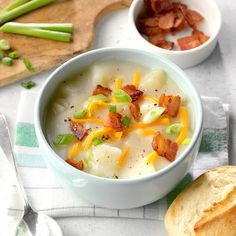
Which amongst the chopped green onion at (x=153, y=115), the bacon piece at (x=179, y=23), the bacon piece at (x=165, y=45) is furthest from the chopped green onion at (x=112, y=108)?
the bacon piece at (x=179, y=23)

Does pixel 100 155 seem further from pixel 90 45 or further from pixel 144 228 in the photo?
pixel 90 45

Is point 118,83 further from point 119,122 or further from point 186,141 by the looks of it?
point 186,141

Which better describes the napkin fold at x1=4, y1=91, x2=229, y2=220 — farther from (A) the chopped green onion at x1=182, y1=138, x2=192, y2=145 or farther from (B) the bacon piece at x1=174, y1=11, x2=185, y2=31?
(B) the bacon piece at x1=174, y1=11, x2=185, y2=31

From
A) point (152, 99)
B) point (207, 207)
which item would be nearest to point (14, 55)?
point (152, 99)

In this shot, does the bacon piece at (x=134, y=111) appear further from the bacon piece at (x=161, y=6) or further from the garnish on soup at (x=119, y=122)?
the bacon piece at (x=161, y=6)

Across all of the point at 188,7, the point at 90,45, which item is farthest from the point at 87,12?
the point at 188,7

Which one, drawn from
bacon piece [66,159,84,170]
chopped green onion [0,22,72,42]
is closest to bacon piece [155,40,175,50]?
chopped green onion [0,22,72,42]
